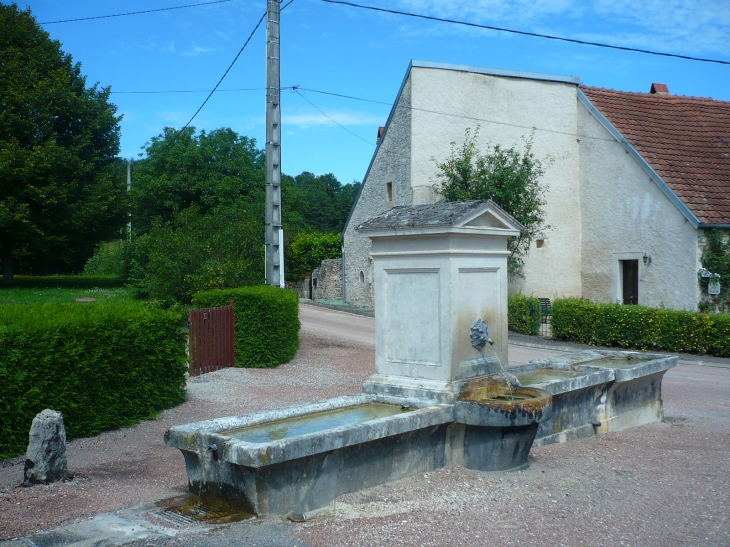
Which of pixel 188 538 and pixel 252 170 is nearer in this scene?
pixel 188 538

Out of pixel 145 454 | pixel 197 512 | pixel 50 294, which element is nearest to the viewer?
pixel 197 512

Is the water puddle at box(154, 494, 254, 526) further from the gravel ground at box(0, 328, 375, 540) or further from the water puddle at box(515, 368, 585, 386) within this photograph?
the water puddle at box(515, 368, 585, 386)

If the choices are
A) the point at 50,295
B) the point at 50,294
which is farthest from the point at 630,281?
the point at 50,294

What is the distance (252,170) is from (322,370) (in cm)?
3252

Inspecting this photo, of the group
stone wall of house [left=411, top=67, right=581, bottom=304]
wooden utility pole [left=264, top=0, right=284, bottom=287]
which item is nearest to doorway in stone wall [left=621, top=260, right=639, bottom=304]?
stone wall of house [left=411, top=67, right=581, bottom=304]

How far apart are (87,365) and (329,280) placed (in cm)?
2348

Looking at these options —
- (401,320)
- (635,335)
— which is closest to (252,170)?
(635,335)

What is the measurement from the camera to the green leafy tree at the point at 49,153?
2700 cm

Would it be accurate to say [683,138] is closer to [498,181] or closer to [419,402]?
[498,181]

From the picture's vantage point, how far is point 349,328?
20.7 m

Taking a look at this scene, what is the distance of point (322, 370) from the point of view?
12.9 metres

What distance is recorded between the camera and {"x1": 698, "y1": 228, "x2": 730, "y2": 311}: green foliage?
61.3 feet

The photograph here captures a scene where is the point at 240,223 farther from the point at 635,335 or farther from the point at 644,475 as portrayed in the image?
the point at 644,475

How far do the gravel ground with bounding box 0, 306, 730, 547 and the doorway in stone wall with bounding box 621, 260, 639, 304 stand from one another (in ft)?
44.8
